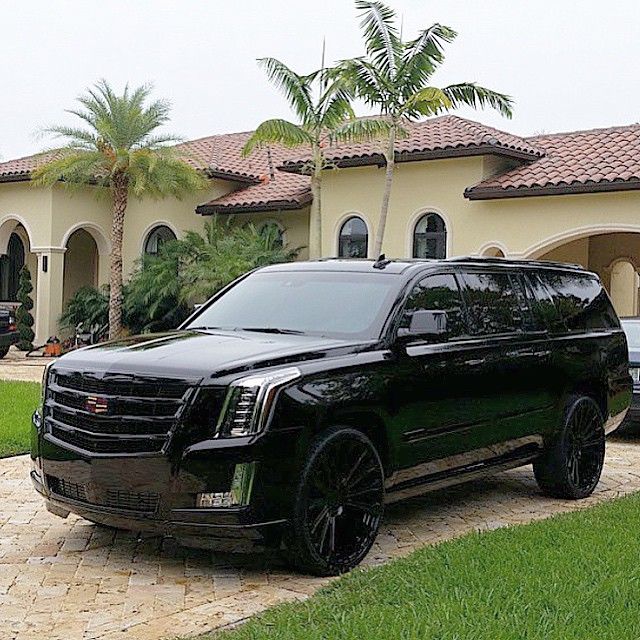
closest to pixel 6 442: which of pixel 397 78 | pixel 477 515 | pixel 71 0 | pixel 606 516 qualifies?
pixel 477 515

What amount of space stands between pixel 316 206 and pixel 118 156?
482 centimetres

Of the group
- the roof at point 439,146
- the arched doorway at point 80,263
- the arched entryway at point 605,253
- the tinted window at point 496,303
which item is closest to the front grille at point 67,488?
the tinted window at point 496,303

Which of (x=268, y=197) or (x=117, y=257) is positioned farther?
(x=268, y=197)

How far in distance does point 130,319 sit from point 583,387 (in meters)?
17.5

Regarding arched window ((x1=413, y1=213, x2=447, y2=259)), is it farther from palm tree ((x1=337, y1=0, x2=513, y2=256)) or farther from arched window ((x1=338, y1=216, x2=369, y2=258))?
palm tree ((x1=337, y1=0, x2=513, y2=256))

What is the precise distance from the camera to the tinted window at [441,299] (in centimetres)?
734

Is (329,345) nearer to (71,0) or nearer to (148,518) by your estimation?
(148,518)

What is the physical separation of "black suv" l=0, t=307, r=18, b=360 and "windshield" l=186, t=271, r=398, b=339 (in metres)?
16.3

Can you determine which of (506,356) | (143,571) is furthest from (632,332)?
(143,571)

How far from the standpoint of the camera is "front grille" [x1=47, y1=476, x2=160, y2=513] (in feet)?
19.8

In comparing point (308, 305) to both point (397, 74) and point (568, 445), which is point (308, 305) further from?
point (397, 74)

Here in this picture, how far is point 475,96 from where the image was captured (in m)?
20.9

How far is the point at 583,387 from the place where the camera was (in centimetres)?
903

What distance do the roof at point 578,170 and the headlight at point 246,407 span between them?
14.8 metres
